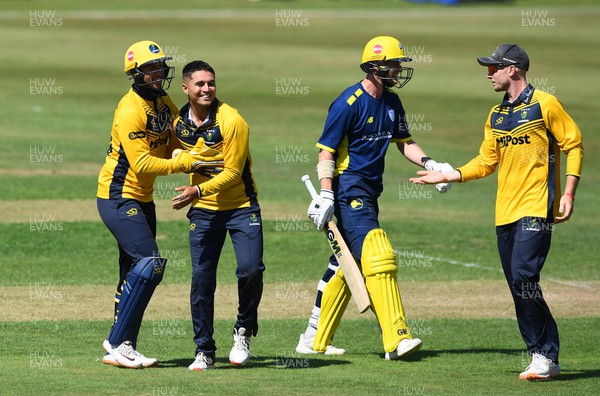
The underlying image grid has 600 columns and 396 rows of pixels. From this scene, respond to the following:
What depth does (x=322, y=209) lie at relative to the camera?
32.9ft

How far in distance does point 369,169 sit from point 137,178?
2061 mm

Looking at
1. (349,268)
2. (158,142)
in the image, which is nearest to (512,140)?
(349,268)

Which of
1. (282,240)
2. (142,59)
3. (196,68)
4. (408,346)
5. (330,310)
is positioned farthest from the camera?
(282,240)

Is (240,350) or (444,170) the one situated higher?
(444,170)

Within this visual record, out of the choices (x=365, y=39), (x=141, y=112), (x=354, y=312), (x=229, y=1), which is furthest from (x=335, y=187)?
(x=229, y=1)

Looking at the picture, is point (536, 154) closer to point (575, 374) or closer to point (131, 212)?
point (575, 374)

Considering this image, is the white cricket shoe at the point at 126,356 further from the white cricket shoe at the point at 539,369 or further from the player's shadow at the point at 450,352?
the white cricket shoe at the point at 539,369

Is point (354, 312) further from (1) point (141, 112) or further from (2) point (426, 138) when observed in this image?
(2) point (426, 138)

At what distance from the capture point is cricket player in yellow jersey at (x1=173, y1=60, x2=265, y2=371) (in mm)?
9539

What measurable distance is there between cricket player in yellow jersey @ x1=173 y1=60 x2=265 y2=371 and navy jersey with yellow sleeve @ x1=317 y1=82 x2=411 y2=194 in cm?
92

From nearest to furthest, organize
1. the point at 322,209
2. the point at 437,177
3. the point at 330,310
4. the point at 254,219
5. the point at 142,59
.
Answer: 1. the point at 142,59
2. the point at 254,219
3. the point at 322,209
4. the point at 437,177
5. the point at 330,310

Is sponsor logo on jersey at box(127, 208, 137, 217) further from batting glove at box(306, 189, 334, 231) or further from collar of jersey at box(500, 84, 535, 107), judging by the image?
collar of jersey at box(500, 84, 535, 107)

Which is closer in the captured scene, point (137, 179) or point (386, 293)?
point (137, 179)

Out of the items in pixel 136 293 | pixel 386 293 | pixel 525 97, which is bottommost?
pixel 386 293
